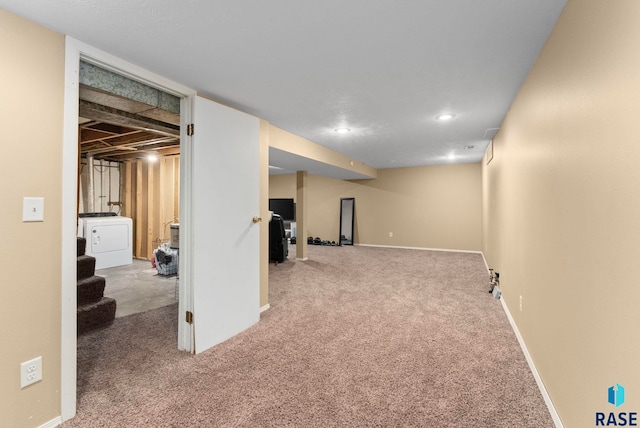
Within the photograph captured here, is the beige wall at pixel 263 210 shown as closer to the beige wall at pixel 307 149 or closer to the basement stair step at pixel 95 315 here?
the beige wall at pixel 307 149

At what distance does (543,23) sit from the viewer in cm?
158

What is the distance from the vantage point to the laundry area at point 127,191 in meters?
2.37

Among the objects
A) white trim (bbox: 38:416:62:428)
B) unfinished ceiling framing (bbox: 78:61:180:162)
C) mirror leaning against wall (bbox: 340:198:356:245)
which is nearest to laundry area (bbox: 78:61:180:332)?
unfinished ceiling framing (bbox: 78:61:180:162)

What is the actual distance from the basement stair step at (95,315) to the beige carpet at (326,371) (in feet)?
0.50

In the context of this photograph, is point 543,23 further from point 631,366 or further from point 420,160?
point 420,160

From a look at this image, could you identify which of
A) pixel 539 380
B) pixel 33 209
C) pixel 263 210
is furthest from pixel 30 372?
pixel 539 380

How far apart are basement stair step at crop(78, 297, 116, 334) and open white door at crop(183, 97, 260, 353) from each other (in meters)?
1.25

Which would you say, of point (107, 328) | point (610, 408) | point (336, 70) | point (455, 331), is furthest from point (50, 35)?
point (455, 331)

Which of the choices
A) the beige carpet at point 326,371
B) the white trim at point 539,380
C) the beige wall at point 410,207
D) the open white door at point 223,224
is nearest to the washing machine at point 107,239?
the beige carpet at point 326,371

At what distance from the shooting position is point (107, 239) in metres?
5.54

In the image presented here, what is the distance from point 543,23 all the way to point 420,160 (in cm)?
493

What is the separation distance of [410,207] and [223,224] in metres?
5.96

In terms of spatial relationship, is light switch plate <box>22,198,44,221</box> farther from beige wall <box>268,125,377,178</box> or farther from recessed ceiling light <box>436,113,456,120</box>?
recessed ceiling light <box>436,113,456,120</box>

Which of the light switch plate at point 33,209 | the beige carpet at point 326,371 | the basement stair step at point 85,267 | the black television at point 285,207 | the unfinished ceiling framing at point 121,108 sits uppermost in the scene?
the unfinished ceiling framing at point 121,108
